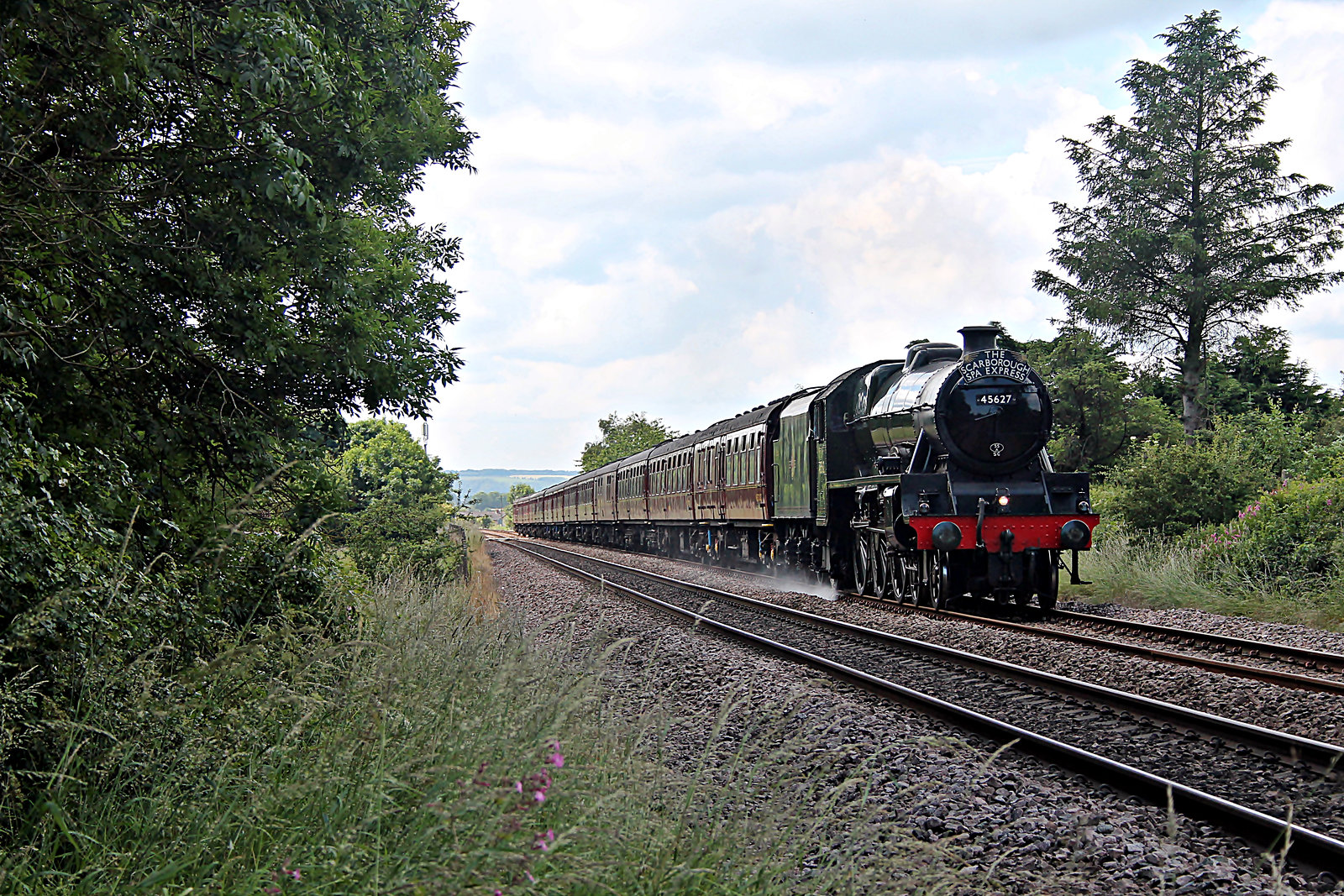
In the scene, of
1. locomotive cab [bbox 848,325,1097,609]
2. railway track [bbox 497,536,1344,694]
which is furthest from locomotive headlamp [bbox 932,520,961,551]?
railway track [bbox 497,536,1344,694]

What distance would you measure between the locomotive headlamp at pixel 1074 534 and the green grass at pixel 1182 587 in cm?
224

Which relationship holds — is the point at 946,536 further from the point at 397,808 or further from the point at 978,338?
the point at 397,808

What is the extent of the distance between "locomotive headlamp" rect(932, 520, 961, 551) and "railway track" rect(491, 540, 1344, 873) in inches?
84.8

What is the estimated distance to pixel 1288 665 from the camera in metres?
Result: 8.79

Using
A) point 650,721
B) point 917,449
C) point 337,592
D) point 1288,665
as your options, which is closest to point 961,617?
point 917,449

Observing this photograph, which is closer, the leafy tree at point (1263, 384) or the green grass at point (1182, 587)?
the green grass at point (1182, 587)

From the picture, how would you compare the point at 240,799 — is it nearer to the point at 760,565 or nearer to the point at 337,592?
the point at 337,592

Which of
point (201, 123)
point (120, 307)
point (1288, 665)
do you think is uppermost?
point (201, 123)

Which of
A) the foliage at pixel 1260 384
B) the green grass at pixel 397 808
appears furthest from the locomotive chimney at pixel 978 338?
the foliage at pixel 1260 384

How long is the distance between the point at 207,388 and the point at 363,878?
13.3ft

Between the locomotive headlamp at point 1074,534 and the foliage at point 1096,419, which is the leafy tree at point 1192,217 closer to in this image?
the foliage at point 1096,419

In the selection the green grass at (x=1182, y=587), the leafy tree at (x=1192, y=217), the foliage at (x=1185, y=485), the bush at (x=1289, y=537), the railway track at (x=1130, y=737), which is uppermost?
the leafy tree at (x=1192, y=217)

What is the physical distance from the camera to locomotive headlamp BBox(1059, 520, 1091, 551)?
12648 mm

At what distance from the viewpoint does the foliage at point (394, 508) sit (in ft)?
52.2
